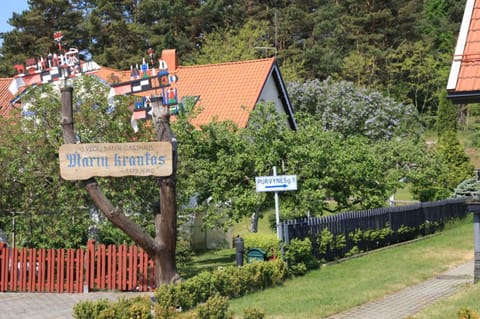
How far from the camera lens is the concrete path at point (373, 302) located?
1129 cm

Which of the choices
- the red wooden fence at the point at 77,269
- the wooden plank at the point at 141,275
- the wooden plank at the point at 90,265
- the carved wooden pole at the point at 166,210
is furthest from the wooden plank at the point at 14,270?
the carved wooden pole at the point at 166,210

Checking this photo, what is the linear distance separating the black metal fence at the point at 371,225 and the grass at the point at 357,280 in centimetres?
56

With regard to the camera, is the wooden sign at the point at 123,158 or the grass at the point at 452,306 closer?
the grass at the point at 452,306

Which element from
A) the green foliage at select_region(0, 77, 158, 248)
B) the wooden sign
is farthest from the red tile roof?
the wooden sign

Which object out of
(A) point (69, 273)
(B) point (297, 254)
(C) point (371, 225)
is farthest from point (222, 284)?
(C) point (371, 225)

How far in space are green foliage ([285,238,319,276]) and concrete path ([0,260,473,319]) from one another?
9.77ft

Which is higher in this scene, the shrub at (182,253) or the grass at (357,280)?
the shrub at (182,253)

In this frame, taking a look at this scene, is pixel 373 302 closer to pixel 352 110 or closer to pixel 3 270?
pixel 3 270

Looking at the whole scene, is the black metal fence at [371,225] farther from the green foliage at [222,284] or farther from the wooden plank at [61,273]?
the wooden plank at [61,273]

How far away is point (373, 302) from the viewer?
12.2m

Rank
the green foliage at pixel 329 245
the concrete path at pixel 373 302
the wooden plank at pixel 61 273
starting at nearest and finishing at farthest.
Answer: the concrete path at pixel 373 302 → the wooden plank at pixel 61 273 → the green foliage at pixel 329 245

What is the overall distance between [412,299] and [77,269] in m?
7.57

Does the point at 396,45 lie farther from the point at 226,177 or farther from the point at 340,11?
the point at 226,177

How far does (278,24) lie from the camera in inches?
2189
